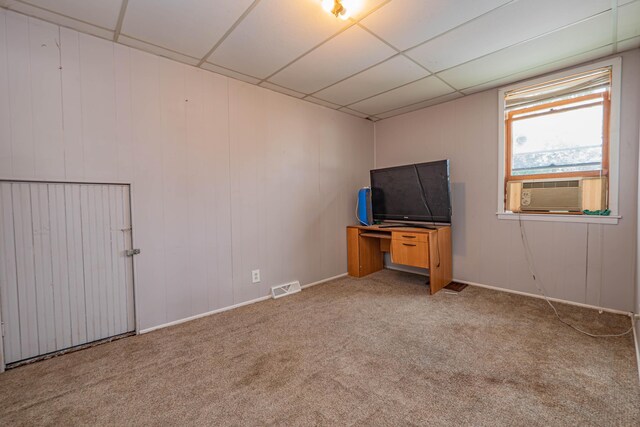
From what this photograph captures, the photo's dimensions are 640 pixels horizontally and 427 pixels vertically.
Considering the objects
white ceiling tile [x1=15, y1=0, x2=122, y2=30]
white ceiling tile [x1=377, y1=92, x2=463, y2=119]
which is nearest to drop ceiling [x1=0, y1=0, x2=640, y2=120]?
white ceiling tile [x1=15, y1=0, x2=122, y2=30]

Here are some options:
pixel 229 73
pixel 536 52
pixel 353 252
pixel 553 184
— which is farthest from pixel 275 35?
pixel 553 184

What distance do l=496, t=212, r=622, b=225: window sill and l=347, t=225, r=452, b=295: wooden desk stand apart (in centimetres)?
67

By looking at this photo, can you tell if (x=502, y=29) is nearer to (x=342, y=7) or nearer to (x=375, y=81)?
(x=375, y=81)

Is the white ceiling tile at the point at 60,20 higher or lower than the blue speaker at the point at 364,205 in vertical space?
higher

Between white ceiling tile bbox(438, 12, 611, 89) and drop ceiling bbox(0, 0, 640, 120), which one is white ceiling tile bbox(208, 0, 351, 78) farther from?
white ceiling tile bbox(438, 12, 611, 89)

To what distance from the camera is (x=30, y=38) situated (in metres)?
1.95

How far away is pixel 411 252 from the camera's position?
3355 millimetres

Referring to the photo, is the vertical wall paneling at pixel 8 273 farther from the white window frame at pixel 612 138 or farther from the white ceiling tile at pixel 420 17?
the white window frame at pixel 612 138

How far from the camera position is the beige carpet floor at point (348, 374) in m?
1.47

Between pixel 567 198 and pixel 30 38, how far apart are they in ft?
15.7

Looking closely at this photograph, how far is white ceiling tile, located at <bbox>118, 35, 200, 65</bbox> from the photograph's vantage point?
7.31ft

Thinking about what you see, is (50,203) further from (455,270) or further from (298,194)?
(455,270)

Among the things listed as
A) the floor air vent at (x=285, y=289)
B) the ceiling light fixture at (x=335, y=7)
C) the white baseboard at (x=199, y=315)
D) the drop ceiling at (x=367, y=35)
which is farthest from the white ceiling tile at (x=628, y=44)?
the white baseboard at (x=199, y=315)

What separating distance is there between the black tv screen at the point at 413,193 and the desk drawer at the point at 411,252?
437 millimetres
